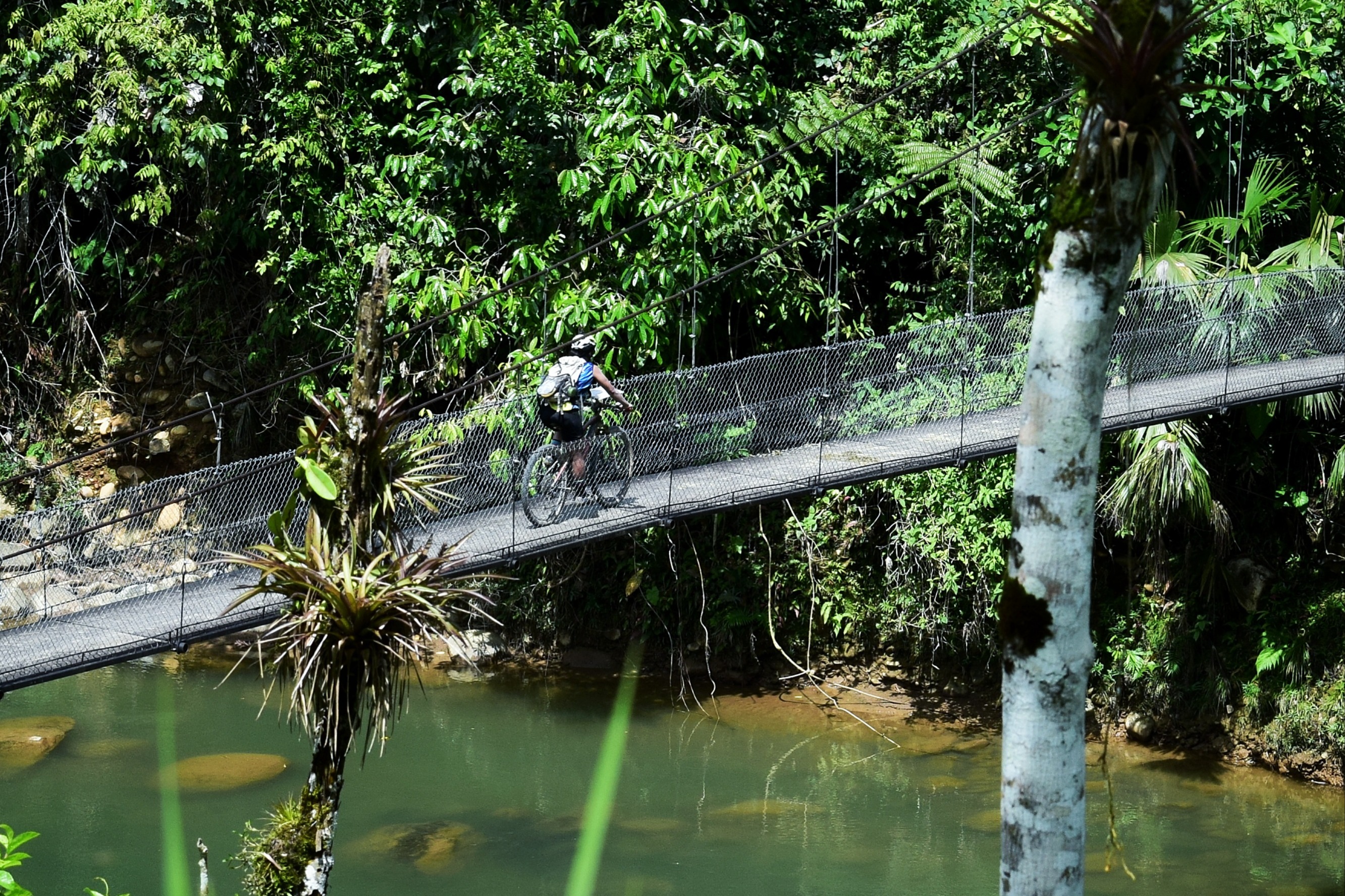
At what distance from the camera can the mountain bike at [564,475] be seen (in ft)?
22.2

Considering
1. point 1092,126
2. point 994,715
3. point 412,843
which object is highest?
point 1092,126

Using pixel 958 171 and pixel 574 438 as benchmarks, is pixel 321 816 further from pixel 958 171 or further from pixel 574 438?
pixel 958 171

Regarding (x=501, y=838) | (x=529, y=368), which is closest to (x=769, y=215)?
(x=529, y=368)

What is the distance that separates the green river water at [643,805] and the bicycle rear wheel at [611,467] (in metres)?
1.41

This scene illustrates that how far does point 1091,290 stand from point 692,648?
673 cm

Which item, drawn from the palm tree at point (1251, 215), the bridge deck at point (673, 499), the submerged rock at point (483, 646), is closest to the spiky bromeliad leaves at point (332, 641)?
the bridge deck at point (673, 499)

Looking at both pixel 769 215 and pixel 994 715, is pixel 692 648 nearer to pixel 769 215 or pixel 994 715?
pixel 994 715

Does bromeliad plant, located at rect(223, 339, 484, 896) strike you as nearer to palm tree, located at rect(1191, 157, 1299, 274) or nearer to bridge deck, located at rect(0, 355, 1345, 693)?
bridge deck, located at rect(0, 355, 1345, 693)

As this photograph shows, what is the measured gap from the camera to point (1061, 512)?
3314 millimetres

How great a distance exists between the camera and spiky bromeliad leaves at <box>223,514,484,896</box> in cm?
456

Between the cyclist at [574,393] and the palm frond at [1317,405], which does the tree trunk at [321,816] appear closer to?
the cyclist at [574,393]

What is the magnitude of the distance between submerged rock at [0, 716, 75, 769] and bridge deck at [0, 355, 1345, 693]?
7.90 feet

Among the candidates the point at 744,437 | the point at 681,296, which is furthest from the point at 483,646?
the point at 744,437

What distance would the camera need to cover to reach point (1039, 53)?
938 cm
